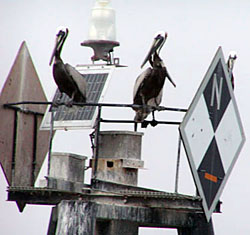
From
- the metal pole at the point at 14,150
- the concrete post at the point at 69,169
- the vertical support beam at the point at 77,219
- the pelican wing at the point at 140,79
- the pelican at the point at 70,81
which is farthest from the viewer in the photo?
the pelican at the point at 70,81

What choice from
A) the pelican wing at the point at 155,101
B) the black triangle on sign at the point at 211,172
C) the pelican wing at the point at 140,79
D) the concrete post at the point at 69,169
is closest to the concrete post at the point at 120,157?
the concrete post at the point at 69,169

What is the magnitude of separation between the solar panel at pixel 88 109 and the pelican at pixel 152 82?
424mm

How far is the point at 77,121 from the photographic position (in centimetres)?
1263

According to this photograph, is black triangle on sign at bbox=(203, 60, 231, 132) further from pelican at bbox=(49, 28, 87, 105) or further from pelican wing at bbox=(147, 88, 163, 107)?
pelican at bbox=(49, 28, 87, 105)

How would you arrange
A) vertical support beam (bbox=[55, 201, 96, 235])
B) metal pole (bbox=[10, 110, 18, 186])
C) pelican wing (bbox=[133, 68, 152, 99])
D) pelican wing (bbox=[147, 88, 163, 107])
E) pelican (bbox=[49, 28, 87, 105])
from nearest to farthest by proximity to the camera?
vertical support beam (bbox=[55, 201, 96, 235]) → metal pole (bbox=[10, 110, 18, 186]) → pelican wing (bbox=[133, 68, 152, 99]) → pelican (bbox=[49, 28, 87, 105]) → pelican wing (bbox=[147, 88, 163, 107])

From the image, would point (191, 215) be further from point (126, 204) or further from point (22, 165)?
point (22, 165)

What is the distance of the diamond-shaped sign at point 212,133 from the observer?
9.20 m

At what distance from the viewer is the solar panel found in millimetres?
12555

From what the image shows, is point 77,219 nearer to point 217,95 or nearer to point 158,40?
point 217,95

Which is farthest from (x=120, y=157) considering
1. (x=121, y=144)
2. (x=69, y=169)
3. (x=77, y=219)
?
(x=77, y=219)

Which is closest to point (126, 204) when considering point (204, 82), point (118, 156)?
point (118, 156)

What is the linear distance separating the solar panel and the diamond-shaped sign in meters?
2.80

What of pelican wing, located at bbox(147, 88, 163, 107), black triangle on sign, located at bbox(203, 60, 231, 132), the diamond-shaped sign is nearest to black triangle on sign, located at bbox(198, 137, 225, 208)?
the diamond-shaped sign

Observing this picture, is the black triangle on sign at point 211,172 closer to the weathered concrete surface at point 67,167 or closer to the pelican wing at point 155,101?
the weathered concrete surface at point 67,167
